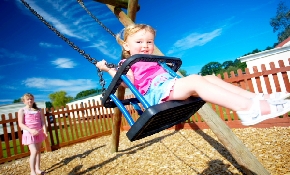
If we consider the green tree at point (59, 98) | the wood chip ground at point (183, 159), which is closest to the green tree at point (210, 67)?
the green tree at point (59, 98)

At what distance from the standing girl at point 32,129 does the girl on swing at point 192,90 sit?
10.1ft

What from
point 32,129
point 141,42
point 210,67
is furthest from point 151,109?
point 210,67

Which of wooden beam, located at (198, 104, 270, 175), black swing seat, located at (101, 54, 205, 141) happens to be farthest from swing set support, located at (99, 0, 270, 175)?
black swing seat, located at (101, 54, 205, 141)

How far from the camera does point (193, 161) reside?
341 cm

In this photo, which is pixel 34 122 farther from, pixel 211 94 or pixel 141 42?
pixel 211 94

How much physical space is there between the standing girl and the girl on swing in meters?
3.08

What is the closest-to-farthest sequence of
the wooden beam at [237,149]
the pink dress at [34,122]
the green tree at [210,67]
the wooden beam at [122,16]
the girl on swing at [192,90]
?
the girl on swing at [192,90]
the wooden beam at [237,149]
the wooden beam at [122,16]
the pink dress at [34,122]
the green tree at [210,67]

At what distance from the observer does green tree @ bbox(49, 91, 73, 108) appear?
5950 cm

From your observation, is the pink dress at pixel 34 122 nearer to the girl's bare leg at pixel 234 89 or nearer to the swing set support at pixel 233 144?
the swing set support at pixel 233 144

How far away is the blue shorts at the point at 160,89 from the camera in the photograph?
1.58 m

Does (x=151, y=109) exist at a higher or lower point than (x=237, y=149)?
higher

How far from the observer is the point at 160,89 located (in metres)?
1.62

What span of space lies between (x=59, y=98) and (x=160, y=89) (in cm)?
6398

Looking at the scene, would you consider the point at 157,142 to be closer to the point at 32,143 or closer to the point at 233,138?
the point at 32,143
